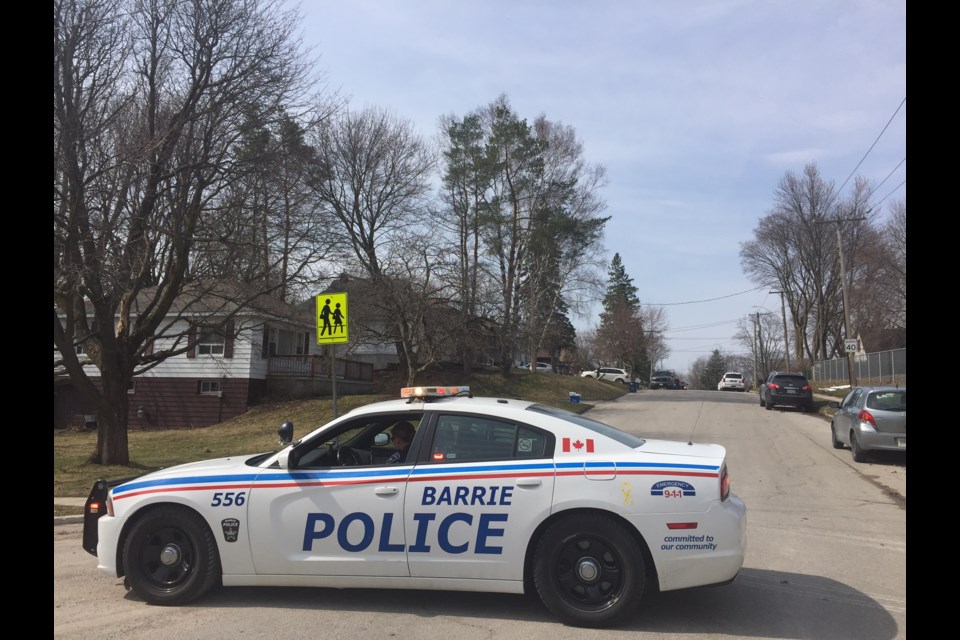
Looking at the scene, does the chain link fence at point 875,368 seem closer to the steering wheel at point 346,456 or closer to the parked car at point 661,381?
the parked car at point 661,381

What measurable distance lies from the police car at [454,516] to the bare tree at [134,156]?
8599 millimetres

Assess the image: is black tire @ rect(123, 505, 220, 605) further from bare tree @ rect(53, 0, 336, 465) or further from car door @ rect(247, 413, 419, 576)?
bare tree @ rect(53, 0, 336, 465)

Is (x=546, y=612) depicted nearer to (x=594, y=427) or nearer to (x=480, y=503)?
(x=480, y=503)

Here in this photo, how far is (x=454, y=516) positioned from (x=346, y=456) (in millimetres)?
1136

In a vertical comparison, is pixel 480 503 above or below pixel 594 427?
below

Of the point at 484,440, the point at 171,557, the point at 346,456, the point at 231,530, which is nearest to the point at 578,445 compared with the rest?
the point at 484,440

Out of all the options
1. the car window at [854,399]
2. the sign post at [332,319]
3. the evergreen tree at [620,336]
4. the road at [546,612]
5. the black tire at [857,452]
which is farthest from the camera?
the evergreen tree at [620,336]

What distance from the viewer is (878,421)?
13.6m

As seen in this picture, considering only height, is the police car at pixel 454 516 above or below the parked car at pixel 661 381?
above

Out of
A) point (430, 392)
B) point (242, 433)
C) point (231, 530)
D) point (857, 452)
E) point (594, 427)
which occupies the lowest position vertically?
point (242, 433)

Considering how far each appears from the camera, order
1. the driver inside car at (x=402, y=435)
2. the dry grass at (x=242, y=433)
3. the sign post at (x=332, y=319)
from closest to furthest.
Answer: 1. the driver inside car at (x=402, y=435)
2. the sign post at (x=332, y=319)
3. the dry grass at (x=242, y=433)

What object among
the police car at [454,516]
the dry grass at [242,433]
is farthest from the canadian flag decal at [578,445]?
the dry grass at [242,433]

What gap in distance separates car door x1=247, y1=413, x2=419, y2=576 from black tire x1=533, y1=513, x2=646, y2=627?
1.05 m

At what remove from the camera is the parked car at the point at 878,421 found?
530 inches
